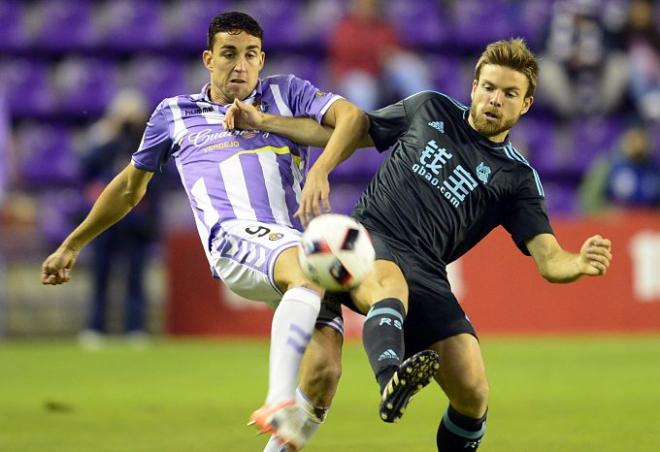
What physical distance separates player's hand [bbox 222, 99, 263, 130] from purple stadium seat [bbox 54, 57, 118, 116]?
10.8m

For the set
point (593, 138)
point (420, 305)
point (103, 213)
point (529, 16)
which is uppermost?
point (529, 16)

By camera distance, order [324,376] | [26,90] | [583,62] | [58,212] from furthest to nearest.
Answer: [26,90], [583,62], [58,212], [324,376]

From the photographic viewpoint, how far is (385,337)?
5.28 metres

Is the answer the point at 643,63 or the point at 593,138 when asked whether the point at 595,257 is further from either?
the point at 643,63

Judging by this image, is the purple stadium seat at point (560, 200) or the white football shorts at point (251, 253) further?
the purple stadium seat at point (560, 200)

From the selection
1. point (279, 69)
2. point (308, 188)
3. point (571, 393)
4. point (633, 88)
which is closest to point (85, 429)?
point (308, 188)

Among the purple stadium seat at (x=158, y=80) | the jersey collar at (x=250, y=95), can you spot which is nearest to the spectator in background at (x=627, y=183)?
the purple stadium seat at (x=158, y=80)

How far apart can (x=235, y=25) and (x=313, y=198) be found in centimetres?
94

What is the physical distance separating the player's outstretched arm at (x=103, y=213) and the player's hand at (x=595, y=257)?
208cm

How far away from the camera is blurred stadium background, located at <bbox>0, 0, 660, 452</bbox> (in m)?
7.80

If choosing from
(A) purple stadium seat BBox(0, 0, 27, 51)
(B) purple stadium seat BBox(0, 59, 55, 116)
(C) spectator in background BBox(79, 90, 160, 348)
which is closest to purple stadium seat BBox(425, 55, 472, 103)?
(C) spectator in background BBox(79, 90, 160, 348)

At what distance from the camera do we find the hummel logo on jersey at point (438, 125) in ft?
19.9

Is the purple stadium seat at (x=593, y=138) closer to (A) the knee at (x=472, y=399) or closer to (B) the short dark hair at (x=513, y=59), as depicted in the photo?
(B) the short dark hair at (x=513, y=59)

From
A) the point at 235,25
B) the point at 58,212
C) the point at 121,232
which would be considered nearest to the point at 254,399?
the point at 235,25
